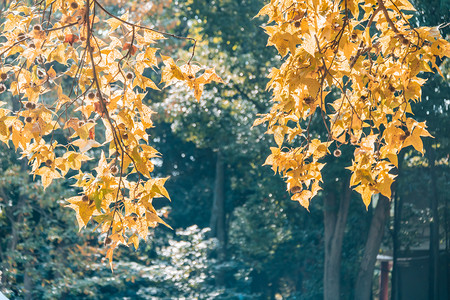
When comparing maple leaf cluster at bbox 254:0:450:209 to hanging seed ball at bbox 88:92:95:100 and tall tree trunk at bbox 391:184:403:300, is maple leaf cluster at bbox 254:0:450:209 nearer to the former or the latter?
hanging seed ball at bbox 88:92:95:100

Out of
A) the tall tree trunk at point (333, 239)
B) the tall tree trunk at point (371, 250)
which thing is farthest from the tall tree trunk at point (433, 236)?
the tall tree trunk at point (333, 239)

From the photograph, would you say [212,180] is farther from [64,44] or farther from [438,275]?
[64,44]

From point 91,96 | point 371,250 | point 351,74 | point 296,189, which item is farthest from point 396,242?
point 91,96

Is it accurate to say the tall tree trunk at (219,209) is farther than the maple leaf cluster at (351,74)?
Yes

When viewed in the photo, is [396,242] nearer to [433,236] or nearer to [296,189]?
[433,236]

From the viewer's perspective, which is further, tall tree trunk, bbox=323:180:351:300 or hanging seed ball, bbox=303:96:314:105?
tall tree trunk, bbox=323:180:351:300

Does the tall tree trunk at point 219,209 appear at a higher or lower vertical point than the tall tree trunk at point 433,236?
higher

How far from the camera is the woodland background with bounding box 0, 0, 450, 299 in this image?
8523 millimetres

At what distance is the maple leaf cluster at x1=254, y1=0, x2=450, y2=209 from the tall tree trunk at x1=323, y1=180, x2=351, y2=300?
23.9 ft

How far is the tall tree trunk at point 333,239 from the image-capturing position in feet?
32.3

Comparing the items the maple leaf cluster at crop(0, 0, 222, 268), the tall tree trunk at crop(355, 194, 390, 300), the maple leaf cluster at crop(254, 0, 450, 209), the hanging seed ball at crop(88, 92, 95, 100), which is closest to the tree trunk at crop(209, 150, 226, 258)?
the tall tree trunk at crop(355, 194, 390, 300)

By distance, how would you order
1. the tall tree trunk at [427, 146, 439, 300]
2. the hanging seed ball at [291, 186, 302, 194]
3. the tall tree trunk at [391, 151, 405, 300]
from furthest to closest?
the tall tree trunk at [391, 151, 405, 300] → the tall tree trunk at [427, 146, 439, 300] → the hanging seed ball at [291, 186, 302, 194]

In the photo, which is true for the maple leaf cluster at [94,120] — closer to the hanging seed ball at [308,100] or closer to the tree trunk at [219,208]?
the hanging seed ball at [308,100]

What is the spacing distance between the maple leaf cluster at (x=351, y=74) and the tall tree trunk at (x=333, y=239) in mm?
7282
